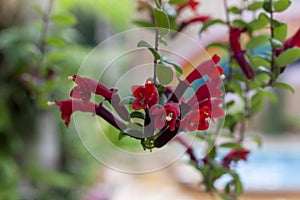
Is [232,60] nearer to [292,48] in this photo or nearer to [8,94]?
[292,48]

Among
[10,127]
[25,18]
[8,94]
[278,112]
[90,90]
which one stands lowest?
[90,90]

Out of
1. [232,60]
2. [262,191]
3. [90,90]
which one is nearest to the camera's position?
[90,90]

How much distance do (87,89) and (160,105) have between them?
7 centimetres

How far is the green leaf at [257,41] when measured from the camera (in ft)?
1.47

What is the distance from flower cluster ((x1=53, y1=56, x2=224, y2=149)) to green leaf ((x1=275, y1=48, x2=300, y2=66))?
0.10 meters

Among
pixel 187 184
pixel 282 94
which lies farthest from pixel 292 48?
pixel 282 94

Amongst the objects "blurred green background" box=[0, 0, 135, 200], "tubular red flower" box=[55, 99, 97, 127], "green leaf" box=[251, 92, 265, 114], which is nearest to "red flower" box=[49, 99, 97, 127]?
"tubular red flower" box=[55, 99, 97, 127]

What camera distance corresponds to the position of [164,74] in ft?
1.09

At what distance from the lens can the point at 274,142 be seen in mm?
2889

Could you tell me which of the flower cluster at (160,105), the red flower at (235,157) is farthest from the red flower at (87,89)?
the red flower at (235,157)

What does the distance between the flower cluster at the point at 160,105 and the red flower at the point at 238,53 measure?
0.09m

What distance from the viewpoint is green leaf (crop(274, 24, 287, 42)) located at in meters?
0.41

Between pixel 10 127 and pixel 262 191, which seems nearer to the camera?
pixel 262 191

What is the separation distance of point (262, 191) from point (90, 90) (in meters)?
1.02
